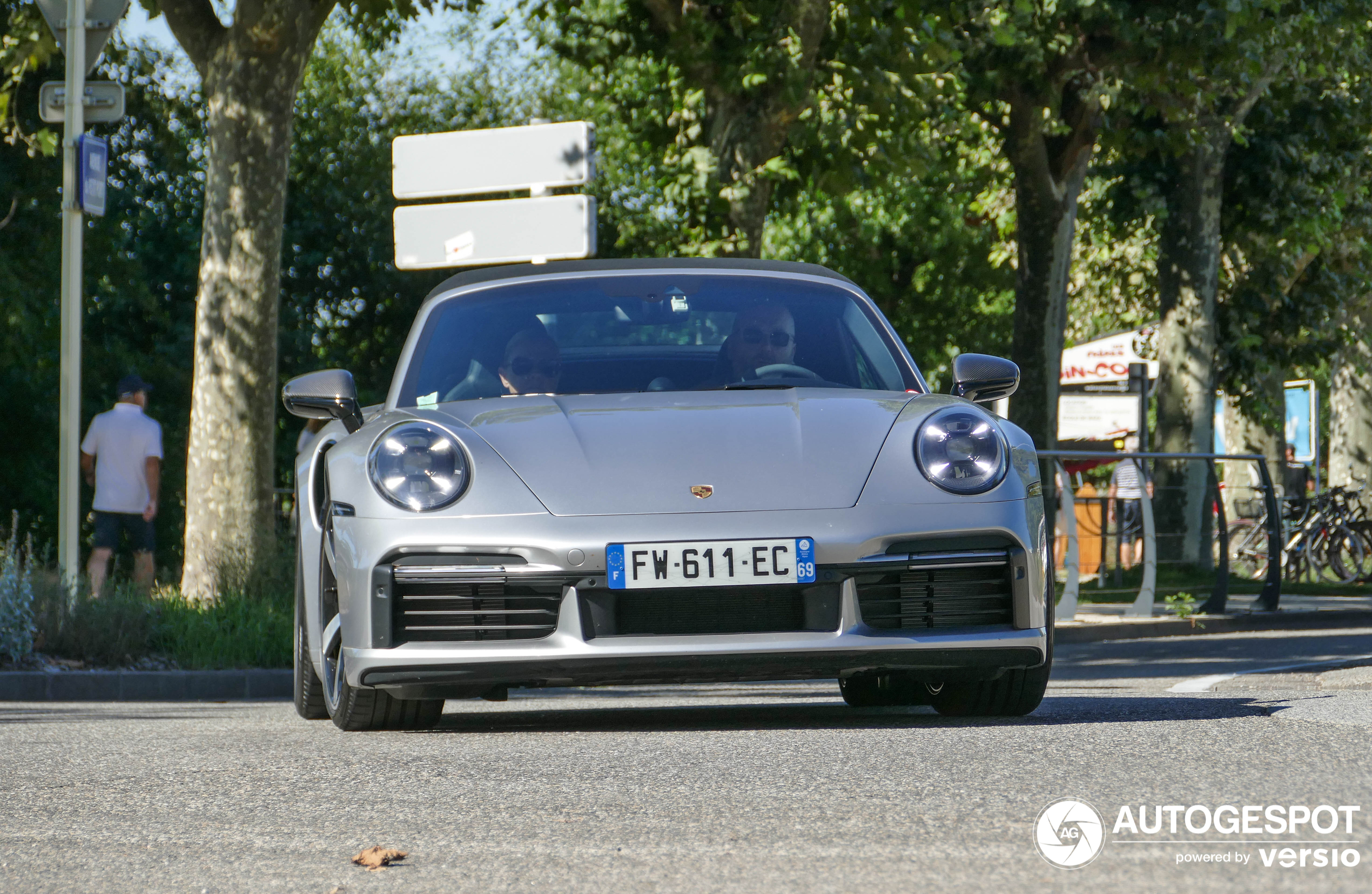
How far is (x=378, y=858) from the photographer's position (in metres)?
3.49

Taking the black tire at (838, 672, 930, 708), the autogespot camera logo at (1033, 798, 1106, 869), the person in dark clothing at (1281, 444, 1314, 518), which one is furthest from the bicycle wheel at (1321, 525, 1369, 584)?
the autogespot camera logo at (1033, 798, 1106, 869)

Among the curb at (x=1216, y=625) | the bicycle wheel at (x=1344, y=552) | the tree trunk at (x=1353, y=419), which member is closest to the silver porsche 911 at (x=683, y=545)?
the curb at (x=1216, y=625)

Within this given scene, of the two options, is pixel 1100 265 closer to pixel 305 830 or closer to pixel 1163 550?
pixel 1163 550

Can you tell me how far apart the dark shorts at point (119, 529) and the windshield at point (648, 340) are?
8.52m

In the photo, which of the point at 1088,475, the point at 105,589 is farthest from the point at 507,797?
the point at 1088,475

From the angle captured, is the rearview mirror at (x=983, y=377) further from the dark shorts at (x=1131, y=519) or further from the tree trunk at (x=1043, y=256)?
the tree trunk at (x=1043, y=256)

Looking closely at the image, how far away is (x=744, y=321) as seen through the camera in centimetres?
598

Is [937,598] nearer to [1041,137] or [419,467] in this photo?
[419,467]

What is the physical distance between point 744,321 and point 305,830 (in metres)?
2.63

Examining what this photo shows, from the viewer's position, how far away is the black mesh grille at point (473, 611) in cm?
498

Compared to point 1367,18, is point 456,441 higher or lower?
lower

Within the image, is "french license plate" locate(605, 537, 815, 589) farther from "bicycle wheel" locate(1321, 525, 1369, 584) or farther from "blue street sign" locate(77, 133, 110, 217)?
"bicycle wheel" locate(1321, 525, 1369, 584)

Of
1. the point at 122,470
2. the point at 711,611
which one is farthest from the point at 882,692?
the point at 122,470

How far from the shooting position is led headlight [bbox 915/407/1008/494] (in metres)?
5.09
